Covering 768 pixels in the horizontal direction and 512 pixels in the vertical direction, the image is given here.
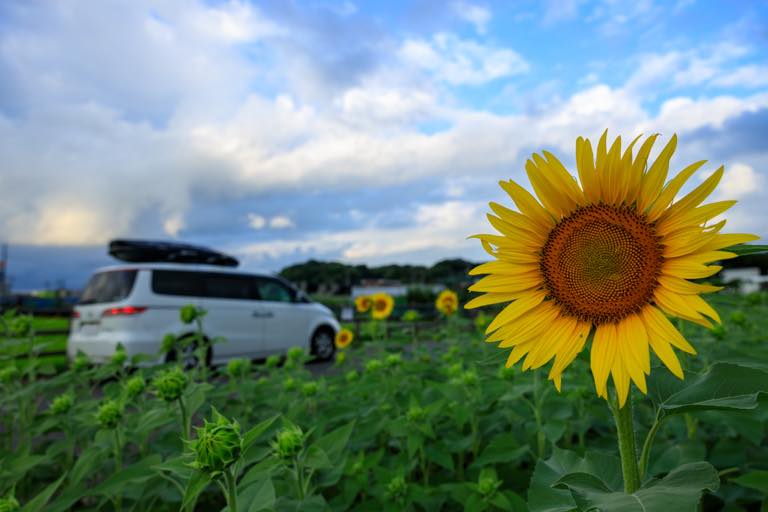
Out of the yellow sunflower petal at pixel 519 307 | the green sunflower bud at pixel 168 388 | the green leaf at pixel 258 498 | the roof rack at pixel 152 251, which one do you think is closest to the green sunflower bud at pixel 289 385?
the green sunflower bud at pixel 168 388

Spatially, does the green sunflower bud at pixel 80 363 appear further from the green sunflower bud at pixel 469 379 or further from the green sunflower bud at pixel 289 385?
the green sunflower bud at pixel 469 379

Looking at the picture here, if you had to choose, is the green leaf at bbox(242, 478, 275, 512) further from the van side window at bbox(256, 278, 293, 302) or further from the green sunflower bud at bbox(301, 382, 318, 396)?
the van side window at bbox(256, 278, 293, 302)

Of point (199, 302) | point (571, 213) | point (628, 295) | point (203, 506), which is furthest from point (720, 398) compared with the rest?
point (199, 302)

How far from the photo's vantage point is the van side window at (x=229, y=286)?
10852mm

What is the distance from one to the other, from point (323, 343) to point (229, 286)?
2707 millimetres

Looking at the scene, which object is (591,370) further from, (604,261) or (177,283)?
(177,283)

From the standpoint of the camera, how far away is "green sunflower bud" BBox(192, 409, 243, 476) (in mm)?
1228

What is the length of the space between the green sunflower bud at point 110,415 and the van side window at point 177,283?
26.7ft

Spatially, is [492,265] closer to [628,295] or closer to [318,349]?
[628,295]

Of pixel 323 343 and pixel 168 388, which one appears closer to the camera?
pixel 168 388

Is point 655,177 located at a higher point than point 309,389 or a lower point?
higher

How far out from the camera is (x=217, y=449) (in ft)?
4.02

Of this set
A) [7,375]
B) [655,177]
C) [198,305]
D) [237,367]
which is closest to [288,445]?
[655,177]

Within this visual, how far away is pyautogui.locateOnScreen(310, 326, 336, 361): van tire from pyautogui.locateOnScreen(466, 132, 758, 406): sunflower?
1119 cm
